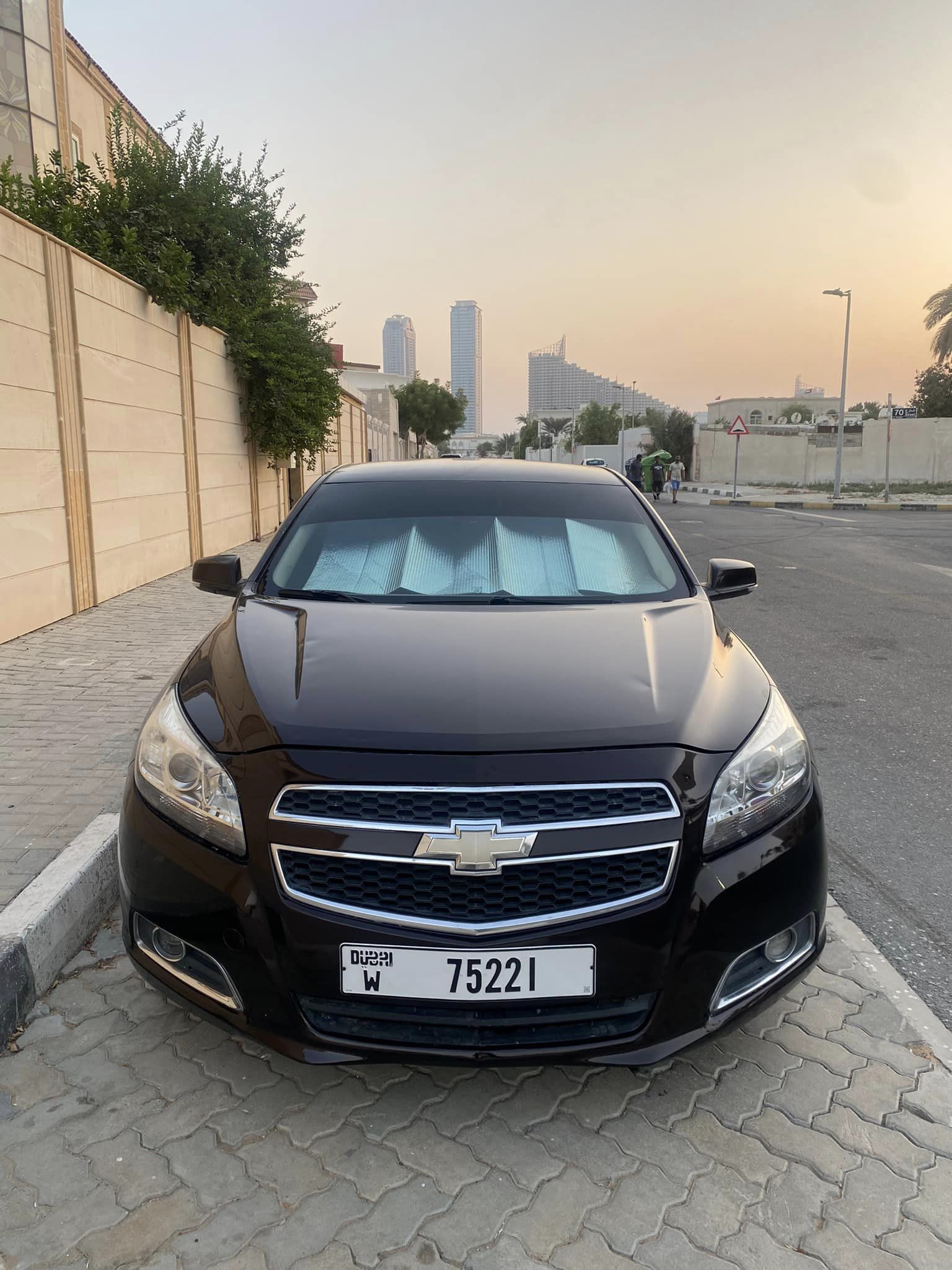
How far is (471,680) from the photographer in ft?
7.33

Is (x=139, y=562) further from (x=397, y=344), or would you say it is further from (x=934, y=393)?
(x=397, y=344)

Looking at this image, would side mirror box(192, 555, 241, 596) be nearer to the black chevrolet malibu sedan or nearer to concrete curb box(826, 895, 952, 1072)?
the black chevrolet malibu sedan

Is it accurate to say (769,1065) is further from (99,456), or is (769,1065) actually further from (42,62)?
(42,62)

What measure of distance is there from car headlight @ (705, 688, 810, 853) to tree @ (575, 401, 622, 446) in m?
89.1

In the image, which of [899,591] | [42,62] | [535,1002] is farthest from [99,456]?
[42,62]

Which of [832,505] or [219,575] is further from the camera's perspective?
[832,505]

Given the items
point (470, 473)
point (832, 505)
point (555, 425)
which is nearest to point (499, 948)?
point (470, 473)

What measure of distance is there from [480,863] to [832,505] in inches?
1144

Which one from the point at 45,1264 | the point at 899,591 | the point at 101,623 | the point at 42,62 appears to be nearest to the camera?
the point at 45,1264

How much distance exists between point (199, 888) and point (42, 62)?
21.9 meters

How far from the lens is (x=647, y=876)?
194 cm

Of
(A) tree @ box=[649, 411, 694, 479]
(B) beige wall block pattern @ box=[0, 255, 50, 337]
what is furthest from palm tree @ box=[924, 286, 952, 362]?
(B) beige wall block pattern @ box=[0, 255, 50, 337]

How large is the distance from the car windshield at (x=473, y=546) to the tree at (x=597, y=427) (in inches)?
3457

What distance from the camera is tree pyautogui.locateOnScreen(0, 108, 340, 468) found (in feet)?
35.1
